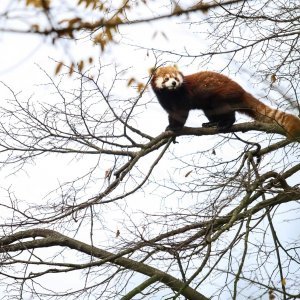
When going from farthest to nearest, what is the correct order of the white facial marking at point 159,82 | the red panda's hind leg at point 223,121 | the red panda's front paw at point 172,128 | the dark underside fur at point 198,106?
1. the white facial marking at point 159,82
2. the dark underside fur at point 198,106
3. the red panda's hind leg at point 223,121
4. the red panda's front paw at point 172,128

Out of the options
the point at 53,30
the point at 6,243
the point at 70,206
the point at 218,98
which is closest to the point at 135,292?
the point at 70,206

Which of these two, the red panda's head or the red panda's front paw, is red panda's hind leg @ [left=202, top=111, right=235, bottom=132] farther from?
the red panda's head

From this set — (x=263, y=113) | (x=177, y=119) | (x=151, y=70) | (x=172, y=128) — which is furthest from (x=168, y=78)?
(x=151, y=70)

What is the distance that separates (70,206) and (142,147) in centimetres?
125

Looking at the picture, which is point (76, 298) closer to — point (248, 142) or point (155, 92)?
point (248, 142)

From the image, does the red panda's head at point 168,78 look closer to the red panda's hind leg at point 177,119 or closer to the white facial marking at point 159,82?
the white facial marking at point 159,82

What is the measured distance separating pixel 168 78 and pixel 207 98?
68 centimetres

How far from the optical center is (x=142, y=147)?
255 inches

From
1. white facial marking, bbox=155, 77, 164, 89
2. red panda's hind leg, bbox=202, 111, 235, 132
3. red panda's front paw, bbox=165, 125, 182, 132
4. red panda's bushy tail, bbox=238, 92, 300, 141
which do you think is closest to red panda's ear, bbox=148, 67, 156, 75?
red panda's front paw, bbox=165, 125, 182, 132

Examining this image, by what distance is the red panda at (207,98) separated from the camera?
23.1 feet

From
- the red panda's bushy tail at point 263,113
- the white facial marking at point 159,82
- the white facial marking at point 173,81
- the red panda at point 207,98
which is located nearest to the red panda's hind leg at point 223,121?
the red panda at point 207,98

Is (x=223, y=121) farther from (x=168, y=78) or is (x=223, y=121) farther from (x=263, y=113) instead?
(x=168, y=78)

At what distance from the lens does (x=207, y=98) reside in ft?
24.0

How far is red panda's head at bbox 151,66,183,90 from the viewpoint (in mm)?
7543
